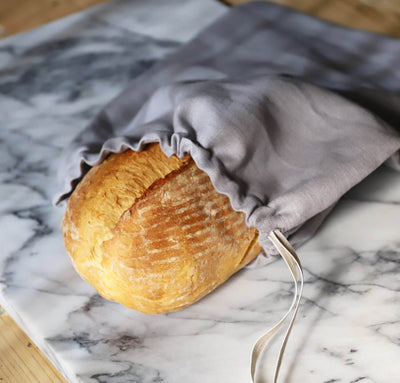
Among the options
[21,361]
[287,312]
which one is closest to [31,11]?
[21,361]

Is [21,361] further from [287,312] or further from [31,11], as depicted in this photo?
[31,11]

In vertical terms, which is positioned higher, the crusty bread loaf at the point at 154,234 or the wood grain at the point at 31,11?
the wood grain at the point at 31,11

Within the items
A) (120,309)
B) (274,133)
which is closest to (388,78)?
(274,133)

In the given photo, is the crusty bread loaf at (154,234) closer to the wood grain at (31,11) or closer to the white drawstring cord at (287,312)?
the white drawstring cord at (287,312)

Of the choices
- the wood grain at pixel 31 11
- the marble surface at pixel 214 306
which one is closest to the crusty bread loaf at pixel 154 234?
the marble surface at pixel 214 306

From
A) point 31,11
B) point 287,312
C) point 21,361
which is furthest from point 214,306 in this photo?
point 31,11

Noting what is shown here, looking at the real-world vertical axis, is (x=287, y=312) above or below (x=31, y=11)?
below

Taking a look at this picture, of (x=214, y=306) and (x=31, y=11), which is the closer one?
(x=214, y=306)
